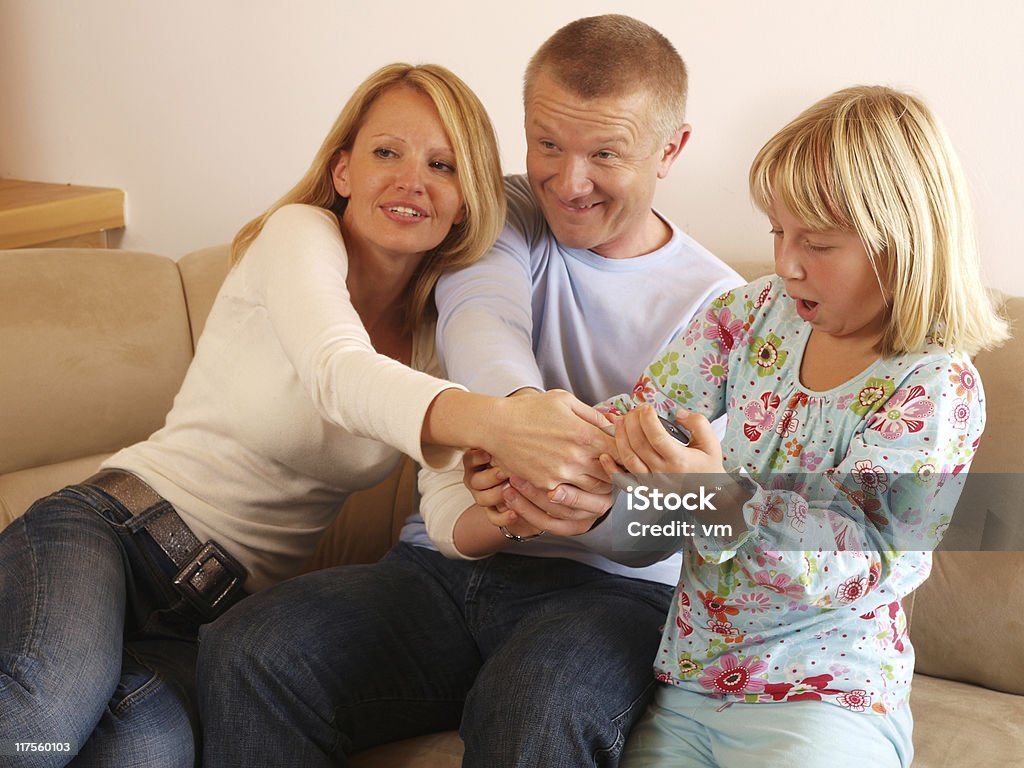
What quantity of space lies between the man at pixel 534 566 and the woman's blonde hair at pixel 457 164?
0.15 feet

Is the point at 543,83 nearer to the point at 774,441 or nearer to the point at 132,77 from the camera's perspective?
the point at 774,441

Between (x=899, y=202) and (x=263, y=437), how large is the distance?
34.0 inches

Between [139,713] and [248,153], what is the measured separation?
1.38 m

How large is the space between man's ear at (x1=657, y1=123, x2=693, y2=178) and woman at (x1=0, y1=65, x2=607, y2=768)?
23cm

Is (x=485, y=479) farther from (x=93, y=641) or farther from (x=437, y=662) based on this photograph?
(x=93, y=641)

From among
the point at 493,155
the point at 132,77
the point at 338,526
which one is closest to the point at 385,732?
the point at 338,526

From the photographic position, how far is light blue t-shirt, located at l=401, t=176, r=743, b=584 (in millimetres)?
1565

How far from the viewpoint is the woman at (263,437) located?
4.45 feet

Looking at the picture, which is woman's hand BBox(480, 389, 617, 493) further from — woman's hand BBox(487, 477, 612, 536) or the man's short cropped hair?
the man's short cropped hair

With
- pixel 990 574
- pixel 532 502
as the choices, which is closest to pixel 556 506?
pixel 532 502

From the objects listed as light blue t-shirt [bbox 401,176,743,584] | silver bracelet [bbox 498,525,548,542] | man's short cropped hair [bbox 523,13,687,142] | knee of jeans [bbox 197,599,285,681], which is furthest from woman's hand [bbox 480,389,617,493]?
man's short cropped hair [bbox 523,13,687,142]

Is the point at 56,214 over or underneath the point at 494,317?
underneath

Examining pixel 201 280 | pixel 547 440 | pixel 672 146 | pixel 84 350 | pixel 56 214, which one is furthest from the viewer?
pixel 56 214

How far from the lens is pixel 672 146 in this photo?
1.62 meters
